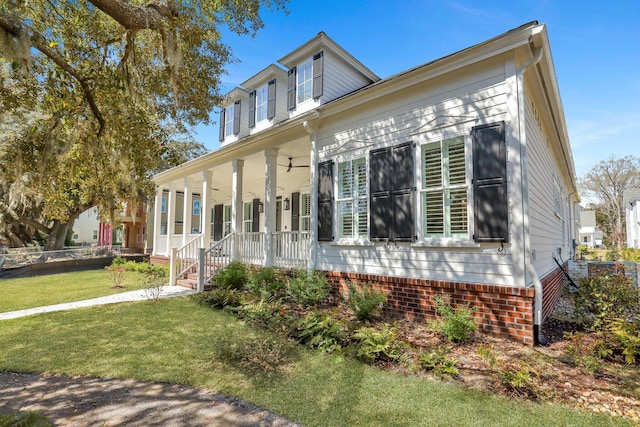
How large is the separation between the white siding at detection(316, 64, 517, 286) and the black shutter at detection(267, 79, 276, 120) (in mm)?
4551

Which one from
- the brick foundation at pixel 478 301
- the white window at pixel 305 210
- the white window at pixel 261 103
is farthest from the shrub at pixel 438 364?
the white window at pixel 261 103

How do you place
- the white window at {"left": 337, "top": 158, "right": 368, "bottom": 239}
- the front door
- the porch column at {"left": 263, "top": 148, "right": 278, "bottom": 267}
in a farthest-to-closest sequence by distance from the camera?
1. the front door
2. the porch column at {"left": 263, "top": 148, "right": 278, "bottom": 267}
3. the white window at {"left": 337, "top": 158, "right": 368, "bottom": 239}

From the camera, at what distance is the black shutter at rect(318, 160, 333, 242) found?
701 centimetres

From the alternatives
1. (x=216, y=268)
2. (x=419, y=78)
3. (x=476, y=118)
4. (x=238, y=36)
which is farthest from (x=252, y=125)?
(x=476, y=118)

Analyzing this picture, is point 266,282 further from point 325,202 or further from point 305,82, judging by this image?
point 305,82

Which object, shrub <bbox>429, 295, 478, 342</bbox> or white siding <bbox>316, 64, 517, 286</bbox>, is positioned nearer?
shrub <bbox>429, 295, 478, 342</bbox>

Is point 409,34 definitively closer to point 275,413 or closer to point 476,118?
point 476,118

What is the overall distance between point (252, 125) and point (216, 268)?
18.7 ft

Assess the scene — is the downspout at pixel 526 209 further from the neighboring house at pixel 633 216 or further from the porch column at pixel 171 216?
the neighboring house at pixel 633 216

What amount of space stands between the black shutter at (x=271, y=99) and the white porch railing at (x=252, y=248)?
452cm

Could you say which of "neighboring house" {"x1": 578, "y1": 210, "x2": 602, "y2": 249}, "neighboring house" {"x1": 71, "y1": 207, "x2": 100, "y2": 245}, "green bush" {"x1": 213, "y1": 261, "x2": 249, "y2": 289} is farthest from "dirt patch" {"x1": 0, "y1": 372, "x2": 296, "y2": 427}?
"neighboring house" {"x1": 578, "y1": 210, "x2": 602, "y2": 249}

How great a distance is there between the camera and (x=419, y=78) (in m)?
5.61

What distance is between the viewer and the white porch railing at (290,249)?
25.6ft

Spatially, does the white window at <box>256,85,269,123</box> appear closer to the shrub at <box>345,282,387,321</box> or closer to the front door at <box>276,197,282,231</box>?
the front door at <box>276,197,282,231</box>
